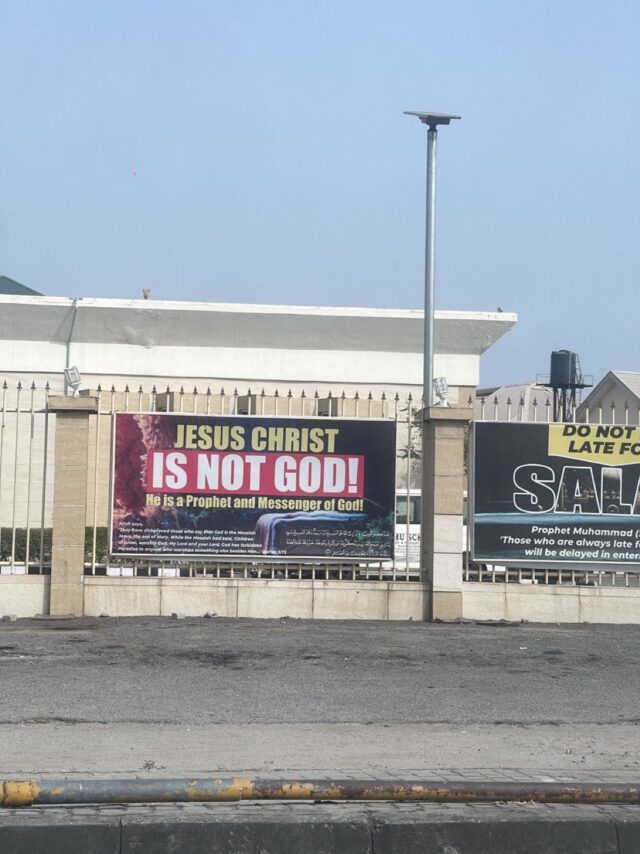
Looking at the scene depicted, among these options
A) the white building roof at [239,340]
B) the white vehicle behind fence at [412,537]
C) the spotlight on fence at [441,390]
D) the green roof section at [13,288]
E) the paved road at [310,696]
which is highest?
the green roof section at [13,288]

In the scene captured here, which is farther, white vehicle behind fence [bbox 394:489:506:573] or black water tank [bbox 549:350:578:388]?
black water tank [bbox 549:350:578:388]

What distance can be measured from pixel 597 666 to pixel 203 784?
644 centimetres

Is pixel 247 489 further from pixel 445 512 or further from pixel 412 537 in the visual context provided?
pixel 412 537

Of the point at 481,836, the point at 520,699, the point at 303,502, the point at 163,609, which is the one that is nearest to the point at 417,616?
the point at 303,502

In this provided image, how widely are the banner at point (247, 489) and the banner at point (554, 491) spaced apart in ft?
4.19

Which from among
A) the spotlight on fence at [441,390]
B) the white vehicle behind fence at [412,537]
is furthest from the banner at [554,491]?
the spotlight on fence at [441,390]

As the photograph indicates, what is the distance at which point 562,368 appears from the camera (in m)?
48.6

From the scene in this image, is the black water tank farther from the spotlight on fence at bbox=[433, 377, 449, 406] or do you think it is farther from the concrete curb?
the concrete curb

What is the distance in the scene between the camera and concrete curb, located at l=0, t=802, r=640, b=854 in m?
5.75

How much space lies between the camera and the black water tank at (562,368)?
158 feet

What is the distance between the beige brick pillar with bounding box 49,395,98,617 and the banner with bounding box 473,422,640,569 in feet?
16.4

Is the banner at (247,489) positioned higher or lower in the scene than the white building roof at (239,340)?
lower

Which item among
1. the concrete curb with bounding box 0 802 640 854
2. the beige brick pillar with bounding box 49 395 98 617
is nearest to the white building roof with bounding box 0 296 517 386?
the beige brick pillar with bounding box 49 395 98 617

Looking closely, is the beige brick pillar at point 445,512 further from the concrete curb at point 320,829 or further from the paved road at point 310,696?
the concrete curb at point 320,829
